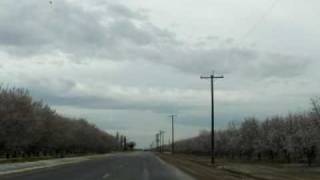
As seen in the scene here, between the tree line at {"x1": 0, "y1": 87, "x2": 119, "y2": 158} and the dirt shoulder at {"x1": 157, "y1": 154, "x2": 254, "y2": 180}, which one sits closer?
the dirt shoulder at {"x1": 157, "y1": 154, "x2": 254, "y2": 180}

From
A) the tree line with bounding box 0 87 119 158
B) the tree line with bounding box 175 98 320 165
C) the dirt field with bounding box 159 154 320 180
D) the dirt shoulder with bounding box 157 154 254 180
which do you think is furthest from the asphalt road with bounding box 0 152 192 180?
the tree line with bounding box 0 87 119 158

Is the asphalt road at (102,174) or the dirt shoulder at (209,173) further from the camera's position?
the dirt shoulder at (209,173)

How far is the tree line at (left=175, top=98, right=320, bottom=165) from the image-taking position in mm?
67625

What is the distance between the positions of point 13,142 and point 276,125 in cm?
3992

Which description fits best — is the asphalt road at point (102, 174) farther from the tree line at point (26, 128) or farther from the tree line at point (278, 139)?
the tree line at point (26, 128)

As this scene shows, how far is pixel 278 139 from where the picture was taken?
8756cm

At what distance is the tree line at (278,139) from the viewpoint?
6762 cm

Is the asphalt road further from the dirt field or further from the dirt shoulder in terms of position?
the dirt field

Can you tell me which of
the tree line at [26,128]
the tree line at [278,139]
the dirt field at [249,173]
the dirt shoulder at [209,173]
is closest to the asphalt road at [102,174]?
the dirt shoulder at [209,173]

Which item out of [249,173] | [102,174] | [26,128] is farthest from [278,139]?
[102,174]

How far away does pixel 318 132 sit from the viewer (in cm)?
5709

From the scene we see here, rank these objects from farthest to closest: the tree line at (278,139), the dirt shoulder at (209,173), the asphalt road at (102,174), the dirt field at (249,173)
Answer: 1. the tree line at (278,139)
2. the dirt field at (249,173)
3. the dirt shoulder at (209,173)
4. the asphalt road at (102,174)

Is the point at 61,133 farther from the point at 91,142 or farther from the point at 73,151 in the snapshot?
the point at 91,142

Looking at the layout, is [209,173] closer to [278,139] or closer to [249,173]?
[249,173]
